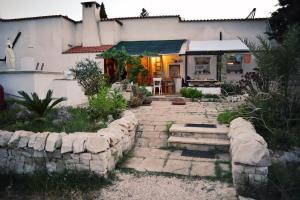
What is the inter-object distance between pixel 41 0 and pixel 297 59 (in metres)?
16.0

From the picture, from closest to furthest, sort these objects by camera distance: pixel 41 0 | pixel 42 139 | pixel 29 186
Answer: pixel 29 186 → pixel 42 139 → pixel 41 0

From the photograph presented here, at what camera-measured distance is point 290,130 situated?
5547mm

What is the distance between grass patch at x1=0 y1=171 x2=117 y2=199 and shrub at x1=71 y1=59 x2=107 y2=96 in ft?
21.0

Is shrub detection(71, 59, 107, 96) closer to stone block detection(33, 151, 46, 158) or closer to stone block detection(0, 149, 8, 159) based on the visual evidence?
stone block detection(0, 149, 8, 159)

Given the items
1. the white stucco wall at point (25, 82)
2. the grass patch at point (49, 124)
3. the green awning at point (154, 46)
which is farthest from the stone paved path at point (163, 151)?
the green awning at point (154, 46)

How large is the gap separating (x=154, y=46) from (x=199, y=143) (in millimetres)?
11843

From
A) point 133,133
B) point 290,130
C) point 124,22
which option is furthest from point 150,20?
point 290,130

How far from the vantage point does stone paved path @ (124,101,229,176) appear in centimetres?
520

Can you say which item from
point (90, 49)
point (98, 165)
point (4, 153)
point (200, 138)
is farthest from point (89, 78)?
point (98, 165)

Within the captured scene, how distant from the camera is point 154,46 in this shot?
16.9 meters

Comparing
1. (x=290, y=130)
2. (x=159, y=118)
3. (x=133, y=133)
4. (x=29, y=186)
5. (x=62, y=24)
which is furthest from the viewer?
(x=62, y=24)

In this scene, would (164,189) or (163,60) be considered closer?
(164,189)

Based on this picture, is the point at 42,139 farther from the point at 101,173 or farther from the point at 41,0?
the point at 41,0

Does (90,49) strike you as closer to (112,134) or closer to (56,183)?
(112,134)
